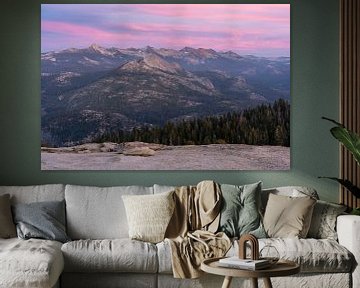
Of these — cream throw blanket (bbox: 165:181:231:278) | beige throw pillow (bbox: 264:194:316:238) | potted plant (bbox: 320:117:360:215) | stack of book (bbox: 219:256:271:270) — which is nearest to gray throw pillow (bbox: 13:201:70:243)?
cream throw blanket (bbox: 165:181:231:278)

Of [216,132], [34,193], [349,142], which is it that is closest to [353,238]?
[349,142]

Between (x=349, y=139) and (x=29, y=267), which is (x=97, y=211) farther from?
(x=349, y=139)

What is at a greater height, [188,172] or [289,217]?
[188,172]

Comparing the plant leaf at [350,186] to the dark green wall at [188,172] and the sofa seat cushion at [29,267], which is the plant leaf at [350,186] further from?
the sofa seat cushion at [29,267]

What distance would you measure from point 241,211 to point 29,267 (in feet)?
6.60

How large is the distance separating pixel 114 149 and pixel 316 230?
76.4 inches

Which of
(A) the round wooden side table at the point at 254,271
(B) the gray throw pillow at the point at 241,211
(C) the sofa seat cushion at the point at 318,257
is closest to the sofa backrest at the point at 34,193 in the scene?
(B) the gray throw pillow at the point at 241,211

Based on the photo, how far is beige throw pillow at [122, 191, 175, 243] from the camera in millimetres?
7004

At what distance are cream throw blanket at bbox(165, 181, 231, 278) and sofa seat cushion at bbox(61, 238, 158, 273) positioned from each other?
7.9 inches

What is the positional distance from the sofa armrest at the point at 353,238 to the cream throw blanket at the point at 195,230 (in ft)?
3.00

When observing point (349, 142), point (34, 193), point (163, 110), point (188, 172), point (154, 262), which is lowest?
point (154, 262)

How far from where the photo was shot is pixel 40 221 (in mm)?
7027

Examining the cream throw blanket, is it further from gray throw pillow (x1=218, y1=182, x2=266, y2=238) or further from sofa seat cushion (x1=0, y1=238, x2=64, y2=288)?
sofa seat cushion (x1=0, y1=238, x2=64, y2=288)

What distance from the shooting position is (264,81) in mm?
7938
